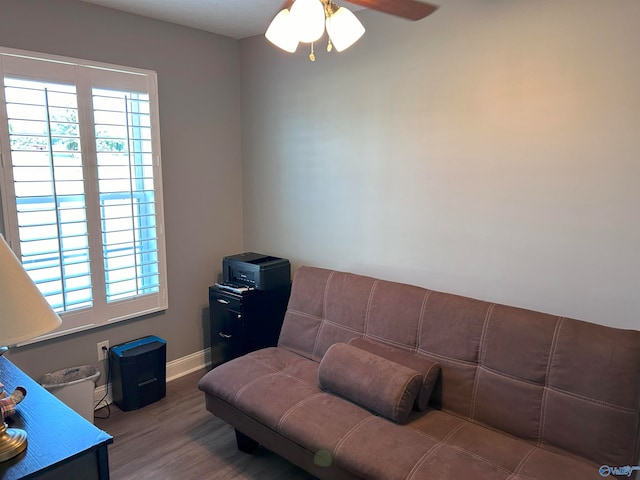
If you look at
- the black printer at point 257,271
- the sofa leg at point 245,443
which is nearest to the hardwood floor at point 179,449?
the sofa leg at point 245,443

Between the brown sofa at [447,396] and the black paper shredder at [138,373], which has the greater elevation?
the brown sofa at [447,396]

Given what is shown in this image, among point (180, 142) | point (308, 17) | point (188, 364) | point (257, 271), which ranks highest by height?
point (308, 17)

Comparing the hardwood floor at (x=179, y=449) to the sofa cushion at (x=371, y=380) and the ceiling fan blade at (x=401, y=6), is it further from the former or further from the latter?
the ceiling fan blade at (x=401, y=6)

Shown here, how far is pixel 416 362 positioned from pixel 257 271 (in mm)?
1317

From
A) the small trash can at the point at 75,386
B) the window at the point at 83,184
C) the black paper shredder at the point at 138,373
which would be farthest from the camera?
the black paper shredder at the point at 138,373

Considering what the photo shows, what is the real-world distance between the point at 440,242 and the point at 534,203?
1.78 feet

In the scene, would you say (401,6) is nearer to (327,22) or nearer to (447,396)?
(327,22)

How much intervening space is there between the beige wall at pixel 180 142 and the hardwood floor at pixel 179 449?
50 cm

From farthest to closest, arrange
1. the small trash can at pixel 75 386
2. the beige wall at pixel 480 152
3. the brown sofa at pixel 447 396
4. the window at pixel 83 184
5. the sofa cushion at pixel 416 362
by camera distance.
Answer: the small trash can at pixel 75 386 < the window at pixel 83 184 < the sofa cushion at pixel 416 362 < the beige wall at pixel 480 152 < the brown sofa at pixel 447 396

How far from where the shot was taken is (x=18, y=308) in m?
1.29

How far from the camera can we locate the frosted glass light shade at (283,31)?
1.51 metres

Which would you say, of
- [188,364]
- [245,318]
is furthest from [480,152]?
[188,364]

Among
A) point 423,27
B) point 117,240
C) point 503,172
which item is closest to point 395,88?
point 423,27

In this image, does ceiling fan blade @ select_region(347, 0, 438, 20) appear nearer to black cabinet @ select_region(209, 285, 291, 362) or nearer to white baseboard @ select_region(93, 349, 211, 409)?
black cabinet @ select_region(209, 285, 291, 362)
